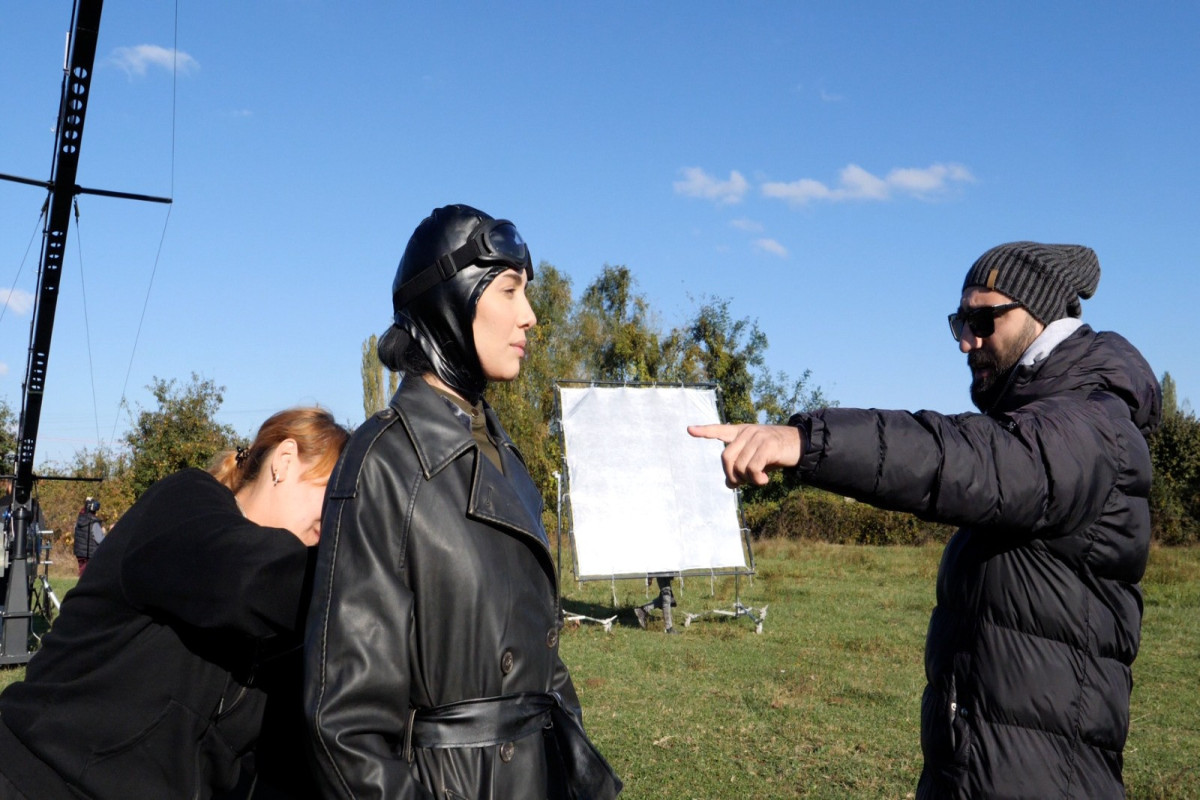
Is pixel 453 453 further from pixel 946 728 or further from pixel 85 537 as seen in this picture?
pixel 85 537

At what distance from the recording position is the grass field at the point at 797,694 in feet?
17.4

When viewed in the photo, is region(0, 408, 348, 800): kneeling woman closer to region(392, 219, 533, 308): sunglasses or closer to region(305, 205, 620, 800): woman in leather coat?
region(305, 205, 620, 800): woman in leather coat

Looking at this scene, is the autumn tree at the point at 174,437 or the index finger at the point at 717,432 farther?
the autumn tree at the point at 174,437

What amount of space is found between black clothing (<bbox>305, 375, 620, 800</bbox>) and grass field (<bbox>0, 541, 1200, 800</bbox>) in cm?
358

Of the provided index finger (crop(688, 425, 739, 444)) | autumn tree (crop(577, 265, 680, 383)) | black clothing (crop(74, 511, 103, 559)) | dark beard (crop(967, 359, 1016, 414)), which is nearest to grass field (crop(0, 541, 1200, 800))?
dark beard (crop(967, 359, 1016, 414))

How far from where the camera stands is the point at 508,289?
196 centimetres

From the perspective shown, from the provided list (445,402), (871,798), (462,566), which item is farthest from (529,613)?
(871,798)

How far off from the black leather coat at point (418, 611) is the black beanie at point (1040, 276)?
1.22 m

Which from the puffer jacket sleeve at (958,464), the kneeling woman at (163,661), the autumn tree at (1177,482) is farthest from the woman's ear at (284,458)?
the autumn tree at (1177,482)

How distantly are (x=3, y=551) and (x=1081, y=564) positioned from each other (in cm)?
1170

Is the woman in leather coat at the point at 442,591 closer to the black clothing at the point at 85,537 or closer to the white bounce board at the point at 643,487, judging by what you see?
the white bounce board at the point at 643,487

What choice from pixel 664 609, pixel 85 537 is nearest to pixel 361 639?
pixel 664 609

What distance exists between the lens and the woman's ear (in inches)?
86.7

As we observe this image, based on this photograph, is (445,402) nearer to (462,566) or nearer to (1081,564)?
(462,566)
